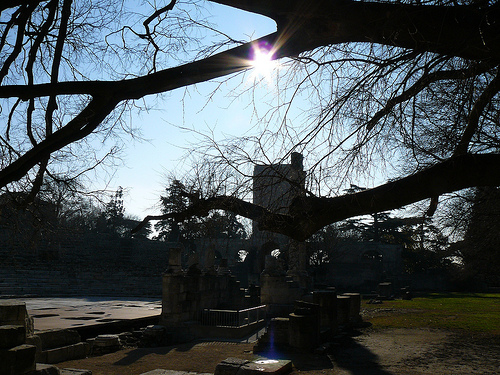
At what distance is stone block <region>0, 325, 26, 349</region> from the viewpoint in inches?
231

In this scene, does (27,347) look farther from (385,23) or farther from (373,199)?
(385,23)

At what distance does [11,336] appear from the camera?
5984 millimetres

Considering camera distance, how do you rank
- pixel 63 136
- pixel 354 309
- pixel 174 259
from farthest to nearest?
pixel 354 309
pixel 174 259
pixel 63 136

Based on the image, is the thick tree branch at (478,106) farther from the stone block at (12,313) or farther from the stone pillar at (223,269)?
the stone pillar at (223,269)

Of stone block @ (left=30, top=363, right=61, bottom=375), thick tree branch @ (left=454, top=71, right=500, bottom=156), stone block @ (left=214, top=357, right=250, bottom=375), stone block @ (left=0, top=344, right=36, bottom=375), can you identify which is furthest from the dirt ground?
thick tree branch @ (left=454, top=71, right=500, bottom=156)

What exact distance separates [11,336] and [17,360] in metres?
0.33

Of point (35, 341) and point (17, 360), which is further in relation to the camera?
point (35, 341)

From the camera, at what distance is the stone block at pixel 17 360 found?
5728 millimetres

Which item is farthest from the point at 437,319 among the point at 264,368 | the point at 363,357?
the point at 264,368

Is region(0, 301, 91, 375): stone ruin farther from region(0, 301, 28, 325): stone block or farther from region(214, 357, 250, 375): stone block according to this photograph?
region(214, 357, 250, 375): stone block

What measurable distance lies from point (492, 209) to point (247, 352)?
6806 millimetres

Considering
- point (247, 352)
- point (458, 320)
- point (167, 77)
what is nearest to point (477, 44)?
point (167, 77)

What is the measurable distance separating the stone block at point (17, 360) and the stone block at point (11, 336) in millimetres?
78

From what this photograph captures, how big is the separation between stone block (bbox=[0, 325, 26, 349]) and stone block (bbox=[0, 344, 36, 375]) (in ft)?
0.26
